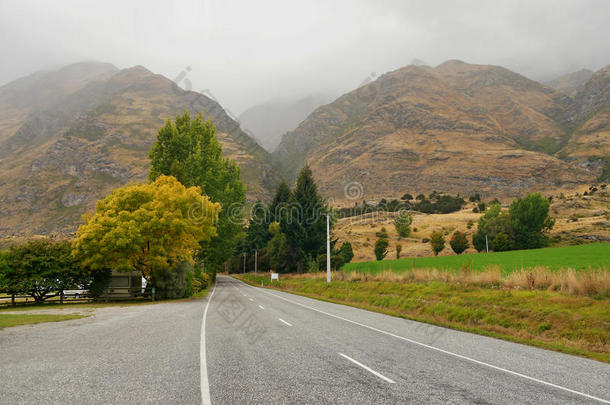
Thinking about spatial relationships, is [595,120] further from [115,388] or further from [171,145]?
[115,388]

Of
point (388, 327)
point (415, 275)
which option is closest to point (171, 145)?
point (415, 275)

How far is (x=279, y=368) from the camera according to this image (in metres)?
6.49

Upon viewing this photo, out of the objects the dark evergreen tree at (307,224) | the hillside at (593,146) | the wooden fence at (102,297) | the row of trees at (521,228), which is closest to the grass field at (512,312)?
the wooden fence at (102,297)

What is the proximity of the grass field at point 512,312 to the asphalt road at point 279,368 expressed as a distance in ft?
4.80

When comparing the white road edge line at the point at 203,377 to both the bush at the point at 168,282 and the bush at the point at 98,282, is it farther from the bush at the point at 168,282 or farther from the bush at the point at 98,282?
the bush at the point at 98,282

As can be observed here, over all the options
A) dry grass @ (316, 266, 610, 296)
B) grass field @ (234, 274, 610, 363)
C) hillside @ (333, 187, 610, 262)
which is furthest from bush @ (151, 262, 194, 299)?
hillside @ (333, 187, 610, 262)

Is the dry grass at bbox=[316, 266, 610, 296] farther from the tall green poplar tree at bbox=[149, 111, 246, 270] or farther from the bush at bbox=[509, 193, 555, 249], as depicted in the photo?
the bush at bbox=[509, 193, 555, 249]

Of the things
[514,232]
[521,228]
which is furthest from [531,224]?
[514,232]

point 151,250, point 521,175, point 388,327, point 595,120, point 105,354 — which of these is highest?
point 595,120

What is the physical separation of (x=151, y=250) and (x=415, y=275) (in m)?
19.0

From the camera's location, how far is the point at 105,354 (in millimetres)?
7559

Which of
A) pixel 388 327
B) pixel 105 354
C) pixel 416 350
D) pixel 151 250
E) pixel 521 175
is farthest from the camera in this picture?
pixel 521 175

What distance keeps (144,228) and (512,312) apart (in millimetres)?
21933

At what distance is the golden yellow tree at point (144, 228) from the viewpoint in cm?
2200
